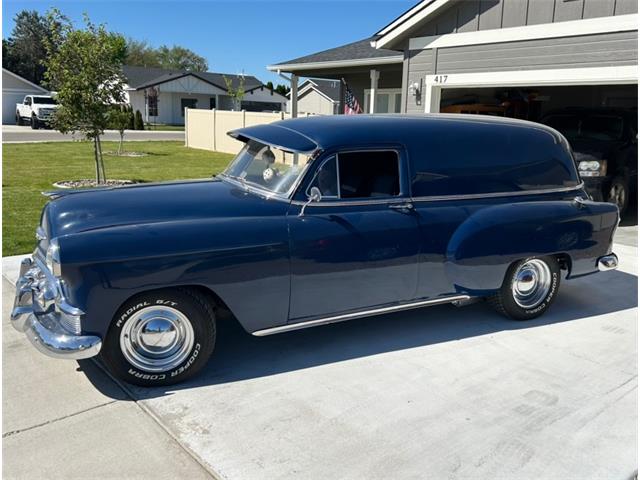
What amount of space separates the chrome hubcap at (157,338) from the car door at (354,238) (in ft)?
2.53

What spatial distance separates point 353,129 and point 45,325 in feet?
8.42

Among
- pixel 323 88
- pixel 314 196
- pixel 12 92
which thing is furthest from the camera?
pixel 323 88

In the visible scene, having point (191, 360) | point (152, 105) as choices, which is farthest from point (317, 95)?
point (191, 360)

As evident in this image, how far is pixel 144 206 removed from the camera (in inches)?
155

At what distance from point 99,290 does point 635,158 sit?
9714 mm

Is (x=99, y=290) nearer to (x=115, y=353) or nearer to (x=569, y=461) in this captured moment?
(x=115, y=353)

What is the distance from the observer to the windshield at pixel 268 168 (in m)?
4.18

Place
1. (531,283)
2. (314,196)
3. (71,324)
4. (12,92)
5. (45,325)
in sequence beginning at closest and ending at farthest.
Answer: (71,324), (45,325), (314,196), (531,283), (12,92)

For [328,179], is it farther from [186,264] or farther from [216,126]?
[216,126]

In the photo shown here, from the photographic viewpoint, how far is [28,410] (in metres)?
3.42

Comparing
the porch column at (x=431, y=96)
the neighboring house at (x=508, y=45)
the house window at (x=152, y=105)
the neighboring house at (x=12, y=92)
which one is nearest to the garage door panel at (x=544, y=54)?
the neighboring house at (x=508, y=45)

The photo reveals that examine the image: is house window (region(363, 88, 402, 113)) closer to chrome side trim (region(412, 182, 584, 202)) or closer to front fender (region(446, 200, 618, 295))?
chrome side trim (region(412, 182, 584, 202))

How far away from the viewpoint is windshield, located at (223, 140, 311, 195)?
4176 mm

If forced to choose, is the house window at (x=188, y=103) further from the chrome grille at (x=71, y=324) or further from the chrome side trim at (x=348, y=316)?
the chrome grille at (x=71, y=324)
